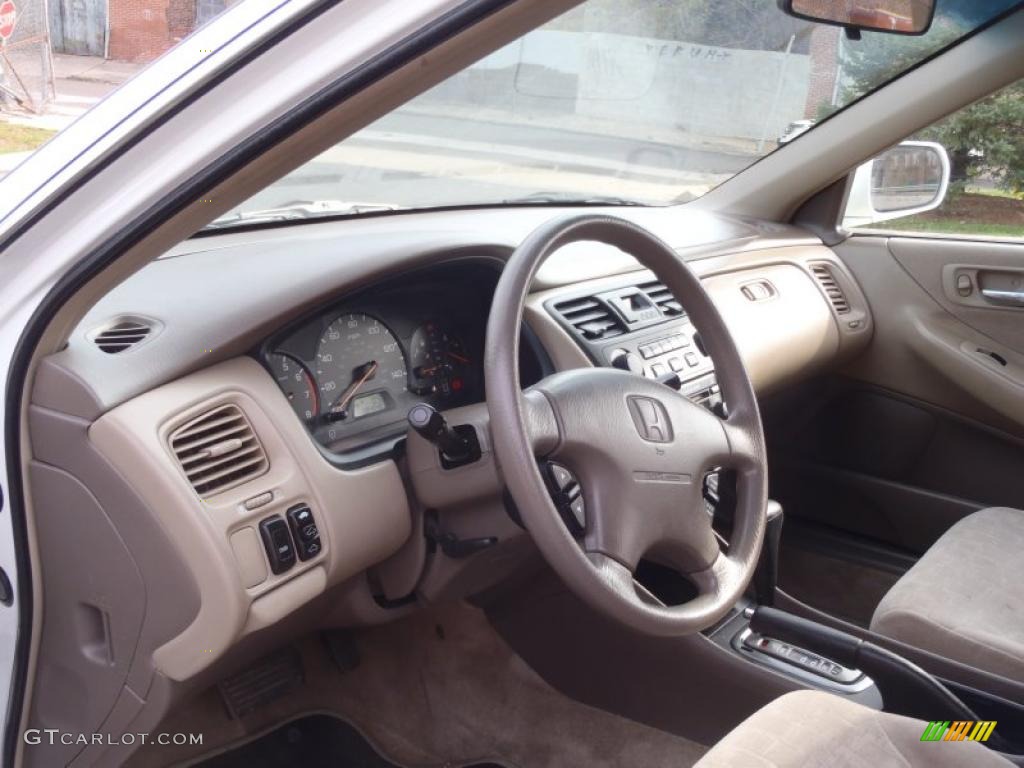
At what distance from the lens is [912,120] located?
2994 mm

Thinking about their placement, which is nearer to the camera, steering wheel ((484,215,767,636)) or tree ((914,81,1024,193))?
steering wheel ((484,215,767,636))

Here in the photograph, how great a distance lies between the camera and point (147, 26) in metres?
1.96

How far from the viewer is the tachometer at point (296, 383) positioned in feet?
6.14

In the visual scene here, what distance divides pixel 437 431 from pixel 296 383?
0.32m

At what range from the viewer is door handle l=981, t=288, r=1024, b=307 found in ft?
10.5

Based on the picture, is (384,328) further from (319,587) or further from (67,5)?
(67,5)

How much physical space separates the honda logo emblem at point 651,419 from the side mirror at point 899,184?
1.81 meters

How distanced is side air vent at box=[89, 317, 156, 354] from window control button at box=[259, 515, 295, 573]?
350 millimetres

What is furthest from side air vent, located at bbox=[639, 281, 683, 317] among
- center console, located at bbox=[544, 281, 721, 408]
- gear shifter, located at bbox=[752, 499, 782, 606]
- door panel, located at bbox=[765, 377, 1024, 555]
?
door panel, located at bbox=[765, 377, 1024, 555]

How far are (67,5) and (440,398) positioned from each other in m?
1.11

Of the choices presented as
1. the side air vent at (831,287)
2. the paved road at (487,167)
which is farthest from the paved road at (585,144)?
the side air vent at (831,287)

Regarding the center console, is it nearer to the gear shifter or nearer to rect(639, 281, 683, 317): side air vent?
rect(639, 281, 683, 317): side air vent

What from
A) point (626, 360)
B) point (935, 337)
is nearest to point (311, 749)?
point (626, 360)

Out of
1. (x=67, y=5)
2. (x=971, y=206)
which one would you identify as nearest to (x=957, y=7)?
(x=971, y=206)
